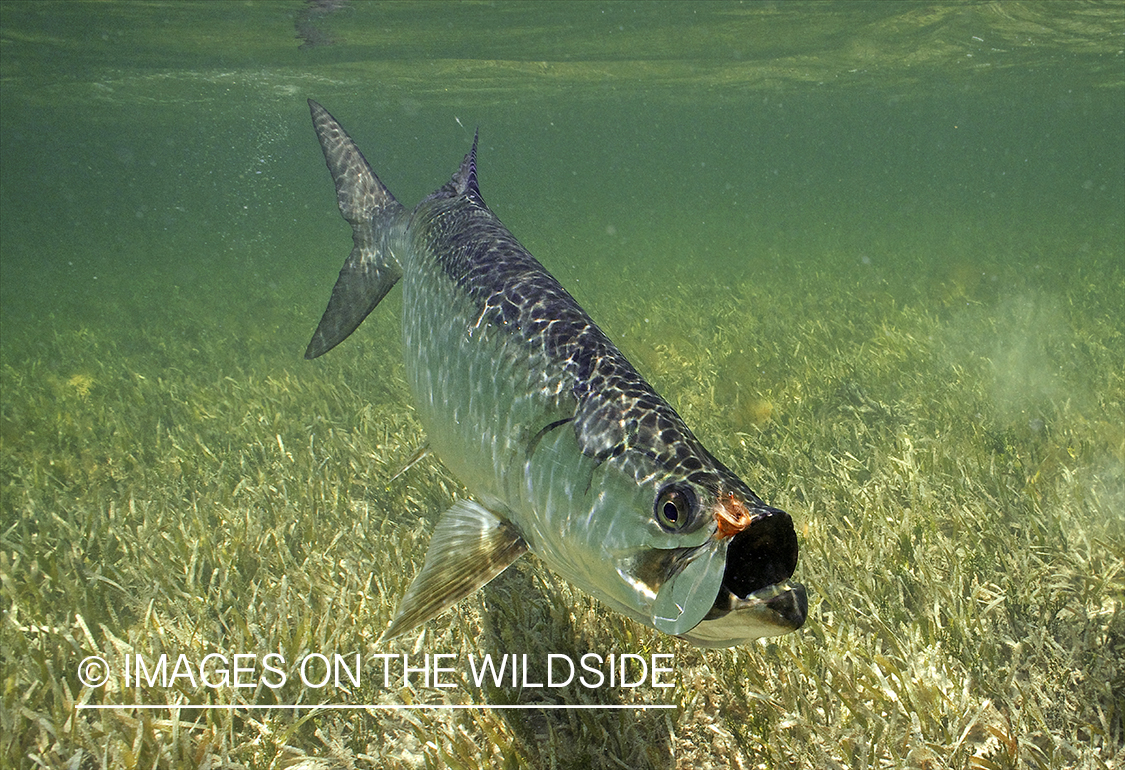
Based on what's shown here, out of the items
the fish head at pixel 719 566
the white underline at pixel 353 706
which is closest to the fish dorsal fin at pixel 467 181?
the white underline at pixel 353 706

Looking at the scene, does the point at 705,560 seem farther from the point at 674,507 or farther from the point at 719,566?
the point at 674,507

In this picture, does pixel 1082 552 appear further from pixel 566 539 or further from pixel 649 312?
pixel 649 312

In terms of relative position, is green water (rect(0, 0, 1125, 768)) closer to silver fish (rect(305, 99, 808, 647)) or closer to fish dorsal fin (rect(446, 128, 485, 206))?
silver fish (rect(305, 99, 808, 647))

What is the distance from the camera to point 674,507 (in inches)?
61.5

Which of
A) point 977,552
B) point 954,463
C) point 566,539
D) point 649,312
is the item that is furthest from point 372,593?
point 649,312

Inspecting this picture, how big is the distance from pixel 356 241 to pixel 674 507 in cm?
358

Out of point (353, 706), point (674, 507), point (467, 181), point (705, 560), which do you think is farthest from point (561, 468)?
point (467, 181)

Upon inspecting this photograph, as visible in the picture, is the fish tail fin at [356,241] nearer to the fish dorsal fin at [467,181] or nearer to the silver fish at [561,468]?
the fish dorsal fin at [467,181]

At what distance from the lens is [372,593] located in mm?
3721

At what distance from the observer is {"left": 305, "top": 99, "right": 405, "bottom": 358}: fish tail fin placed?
13.1ft

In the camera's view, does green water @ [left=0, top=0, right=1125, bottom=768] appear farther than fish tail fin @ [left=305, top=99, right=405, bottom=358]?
No

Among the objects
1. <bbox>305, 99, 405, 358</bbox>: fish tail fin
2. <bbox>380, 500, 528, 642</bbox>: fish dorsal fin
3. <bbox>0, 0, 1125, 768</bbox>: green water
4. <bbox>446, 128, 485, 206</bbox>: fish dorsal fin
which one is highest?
<bbox>446, 128, 485, 206</bbox>: fish dorsal fin

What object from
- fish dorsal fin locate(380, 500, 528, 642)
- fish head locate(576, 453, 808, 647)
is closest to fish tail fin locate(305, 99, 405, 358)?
fish dorsal fin locate(380, 500, 528, 642)

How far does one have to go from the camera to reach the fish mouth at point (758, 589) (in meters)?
1.39
